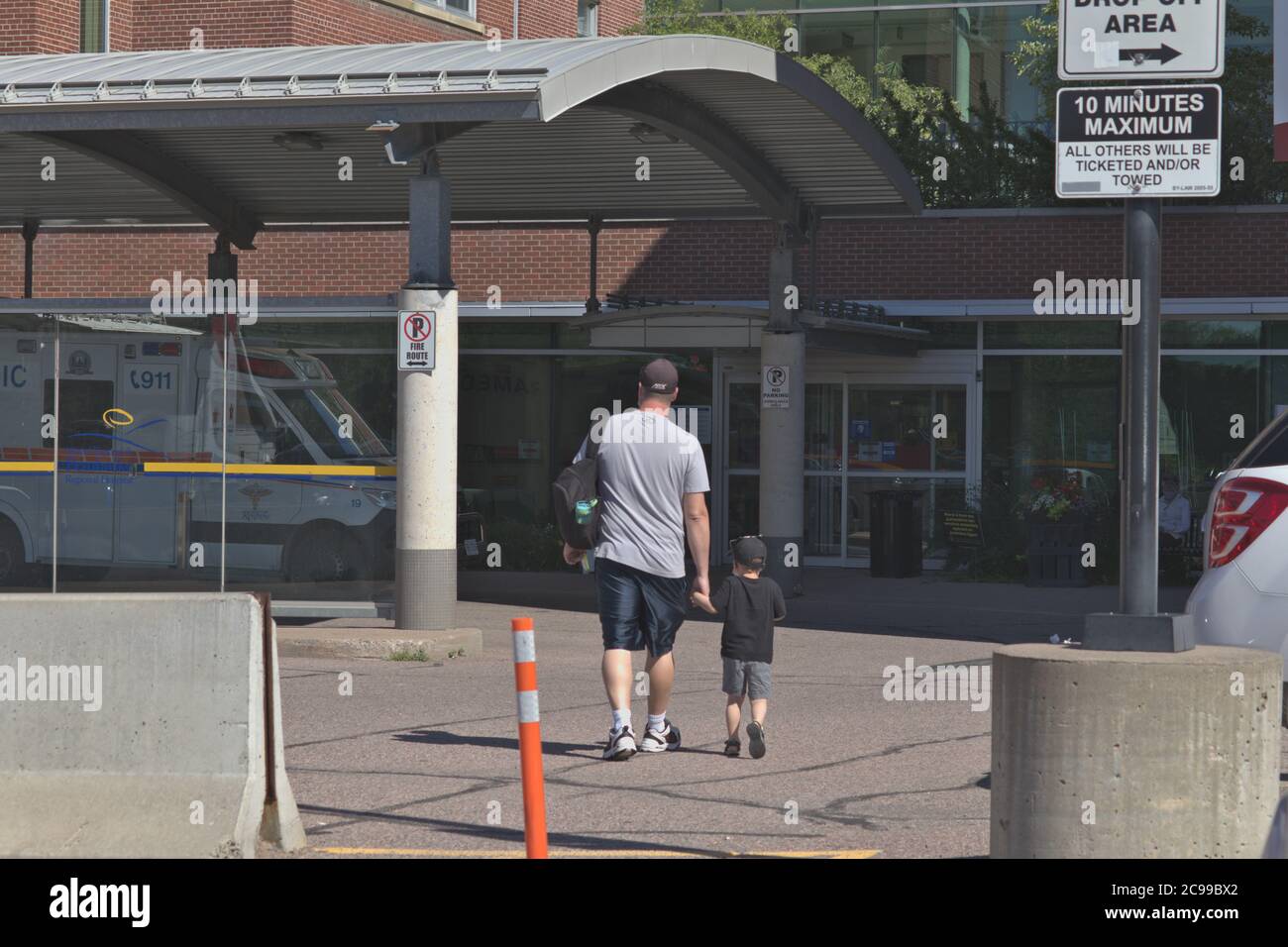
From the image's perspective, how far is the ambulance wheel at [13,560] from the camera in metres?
14.4

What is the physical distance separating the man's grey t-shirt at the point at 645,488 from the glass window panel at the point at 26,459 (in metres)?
7.29

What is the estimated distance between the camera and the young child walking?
28.5 feet

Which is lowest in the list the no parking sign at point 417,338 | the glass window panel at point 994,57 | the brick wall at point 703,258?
the no parking sign at point 417,338

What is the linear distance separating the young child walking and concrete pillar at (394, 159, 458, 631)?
4.58 m

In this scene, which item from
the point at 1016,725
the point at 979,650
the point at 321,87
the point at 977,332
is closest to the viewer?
the point at 1016,725

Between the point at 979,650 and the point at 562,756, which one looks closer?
the point at 562,756

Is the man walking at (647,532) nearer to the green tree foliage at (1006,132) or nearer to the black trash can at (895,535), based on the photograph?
the black trash can at (895,535)

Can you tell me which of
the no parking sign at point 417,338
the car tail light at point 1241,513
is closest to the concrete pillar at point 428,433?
the no parking sign at point 417,338

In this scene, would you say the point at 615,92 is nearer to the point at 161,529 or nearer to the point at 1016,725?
the point at 161,529

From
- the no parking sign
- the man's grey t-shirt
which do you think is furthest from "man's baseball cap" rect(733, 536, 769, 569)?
the no parking sign

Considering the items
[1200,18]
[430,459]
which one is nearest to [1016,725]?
[1200,18]

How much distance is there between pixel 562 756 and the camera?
28.6 ft

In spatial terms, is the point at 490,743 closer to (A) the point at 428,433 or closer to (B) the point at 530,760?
(B) the point at 530,760

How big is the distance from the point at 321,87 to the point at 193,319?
2.57 meters
